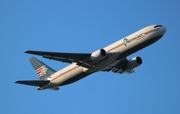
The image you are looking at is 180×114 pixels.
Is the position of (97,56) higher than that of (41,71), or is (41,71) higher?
(41,71)

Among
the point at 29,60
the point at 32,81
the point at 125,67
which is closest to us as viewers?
the point at 32,81

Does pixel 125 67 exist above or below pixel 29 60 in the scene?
below

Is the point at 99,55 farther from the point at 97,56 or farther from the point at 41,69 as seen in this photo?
the point at 41,69

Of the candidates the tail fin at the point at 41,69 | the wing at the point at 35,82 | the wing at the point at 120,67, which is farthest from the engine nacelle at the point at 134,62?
the wing at the point at 35,82

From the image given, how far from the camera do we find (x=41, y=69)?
179 ft

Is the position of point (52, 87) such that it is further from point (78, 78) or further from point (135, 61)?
point (135, 61)

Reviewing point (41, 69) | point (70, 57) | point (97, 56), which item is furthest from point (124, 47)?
point (41, 69)

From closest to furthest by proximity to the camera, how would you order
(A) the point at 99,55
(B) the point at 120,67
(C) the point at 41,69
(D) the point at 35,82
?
(A) the point at 99,55
(D) the point at 35,82
(B) the point at 120,67
(C) the point at 41,69

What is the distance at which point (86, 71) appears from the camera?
46594mm

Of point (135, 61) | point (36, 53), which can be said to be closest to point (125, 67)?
point (135, 61)

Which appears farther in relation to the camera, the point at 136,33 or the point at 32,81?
the point at 32,81

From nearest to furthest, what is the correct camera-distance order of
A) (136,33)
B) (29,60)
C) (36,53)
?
(36,53), (136,33), (29,60)

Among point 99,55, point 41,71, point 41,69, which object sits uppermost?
point 41,69

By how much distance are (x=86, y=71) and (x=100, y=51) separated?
12.6 feet
